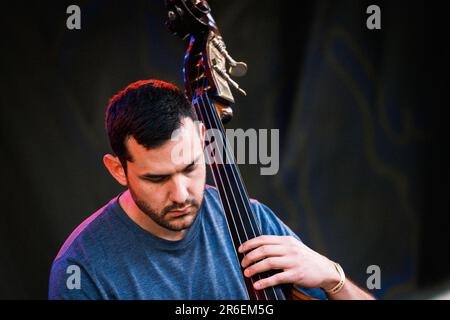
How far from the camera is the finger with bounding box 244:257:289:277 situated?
1.18m

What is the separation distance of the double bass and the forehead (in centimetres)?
6

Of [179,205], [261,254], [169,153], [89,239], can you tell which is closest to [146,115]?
[169,153]

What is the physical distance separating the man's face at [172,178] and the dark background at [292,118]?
44 cm

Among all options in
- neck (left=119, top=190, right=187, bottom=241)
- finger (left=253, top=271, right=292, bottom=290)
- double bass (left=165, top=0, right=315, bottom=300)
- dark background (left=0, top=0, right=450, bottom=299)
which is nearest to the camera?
finger (left=253, top=271, right=292, bottom=290)

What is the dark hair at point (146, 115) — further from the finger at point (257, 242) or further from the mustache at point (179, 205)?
the finger at point (257, 242)

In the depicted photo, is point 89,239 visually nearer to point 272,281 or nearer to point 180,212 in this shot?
point 180,212

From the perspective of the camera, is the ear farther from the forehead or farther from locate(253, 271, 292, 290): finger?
locate(253, 271, 292, 290): finger

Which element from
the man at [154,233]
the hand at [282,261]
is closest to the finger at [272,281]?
the hand at [282,261]

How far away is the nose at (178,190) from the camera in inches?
54.2

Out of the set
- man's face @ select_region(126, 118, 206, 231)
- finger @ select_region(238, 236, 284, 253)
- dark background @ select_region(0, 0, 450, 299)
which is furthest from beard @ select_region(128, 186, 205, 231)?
dark background @ select_region(0, 0, 450, 299)

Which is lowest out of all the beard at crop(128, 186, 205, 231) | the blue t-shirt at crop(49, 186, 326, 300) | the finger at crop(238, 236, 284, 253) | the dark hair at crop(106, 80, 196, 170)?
the blue t-shirt at crop(49, 186, 326, 300)

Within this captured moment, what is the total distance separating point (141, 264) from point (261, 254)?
39 cm
